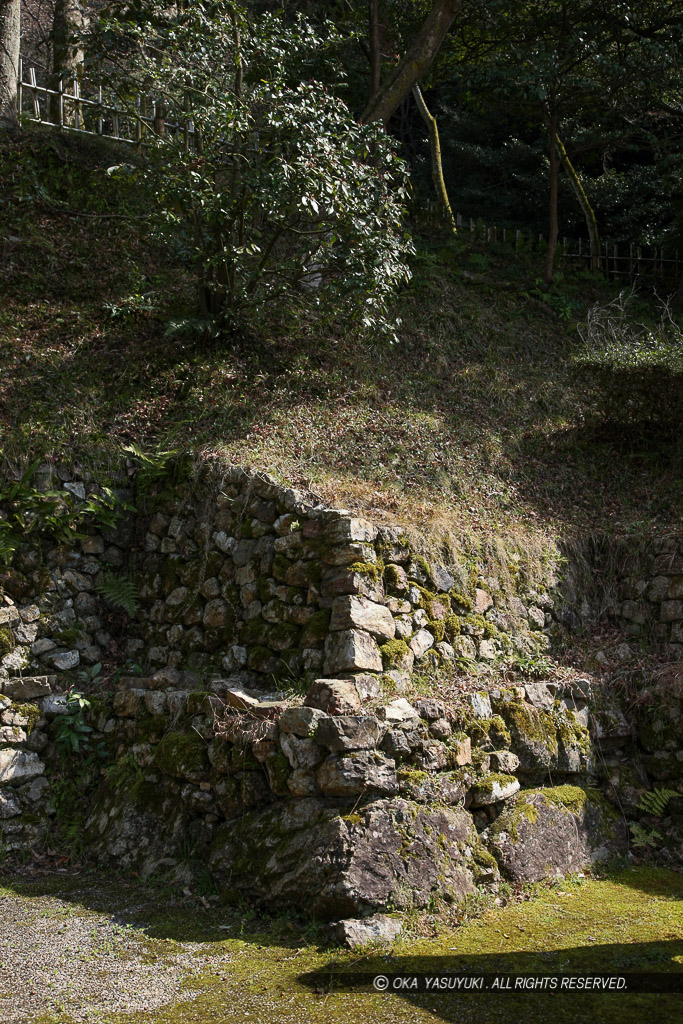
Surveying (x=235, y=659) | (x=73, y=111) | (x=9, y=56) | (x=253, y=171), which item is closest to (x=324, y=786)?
(x=235, y=659)

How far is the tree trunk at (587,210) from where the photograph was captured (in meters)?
15.6

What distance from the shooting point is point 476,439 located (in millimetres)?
9500

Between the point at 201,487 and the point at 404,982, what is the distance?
4679mm

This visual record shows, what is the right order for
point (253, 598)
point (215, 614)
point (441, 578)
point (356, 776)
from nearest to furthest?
point (356, 776) → point (253, 598) → point (441, 578) → point (215, 614)

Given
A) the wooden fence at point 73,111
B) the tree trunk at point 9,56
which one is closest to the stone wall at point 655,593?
the wooden fence at point 73,111

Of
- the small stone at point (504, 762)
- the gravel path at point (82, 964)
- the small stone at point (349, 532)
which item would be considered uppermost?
the small stone at point (349, 532)

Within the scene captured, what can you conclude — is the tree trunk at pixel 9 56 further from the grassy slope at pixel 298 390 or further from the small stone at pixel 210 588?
the small stone at pixel 210 588

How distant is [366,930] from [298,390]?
593cm

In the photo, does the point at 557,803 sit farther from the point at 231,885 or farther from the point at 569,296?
the point at 569,296

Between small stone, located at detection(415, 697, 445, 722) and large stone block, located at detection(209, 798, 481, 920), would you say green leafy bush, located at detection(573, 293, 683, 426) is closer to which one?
small stone, located at detection(415, 697, 445, 722)

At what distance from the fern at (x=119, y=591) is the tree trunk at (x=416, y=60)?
8043 millimetres

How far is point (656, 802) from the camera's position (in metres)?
6.58

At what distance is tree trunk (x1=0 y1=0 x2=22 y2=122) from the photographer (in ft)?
39.5

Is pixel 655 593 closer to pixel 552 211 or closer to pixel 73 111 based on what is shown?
pixel 552 211
